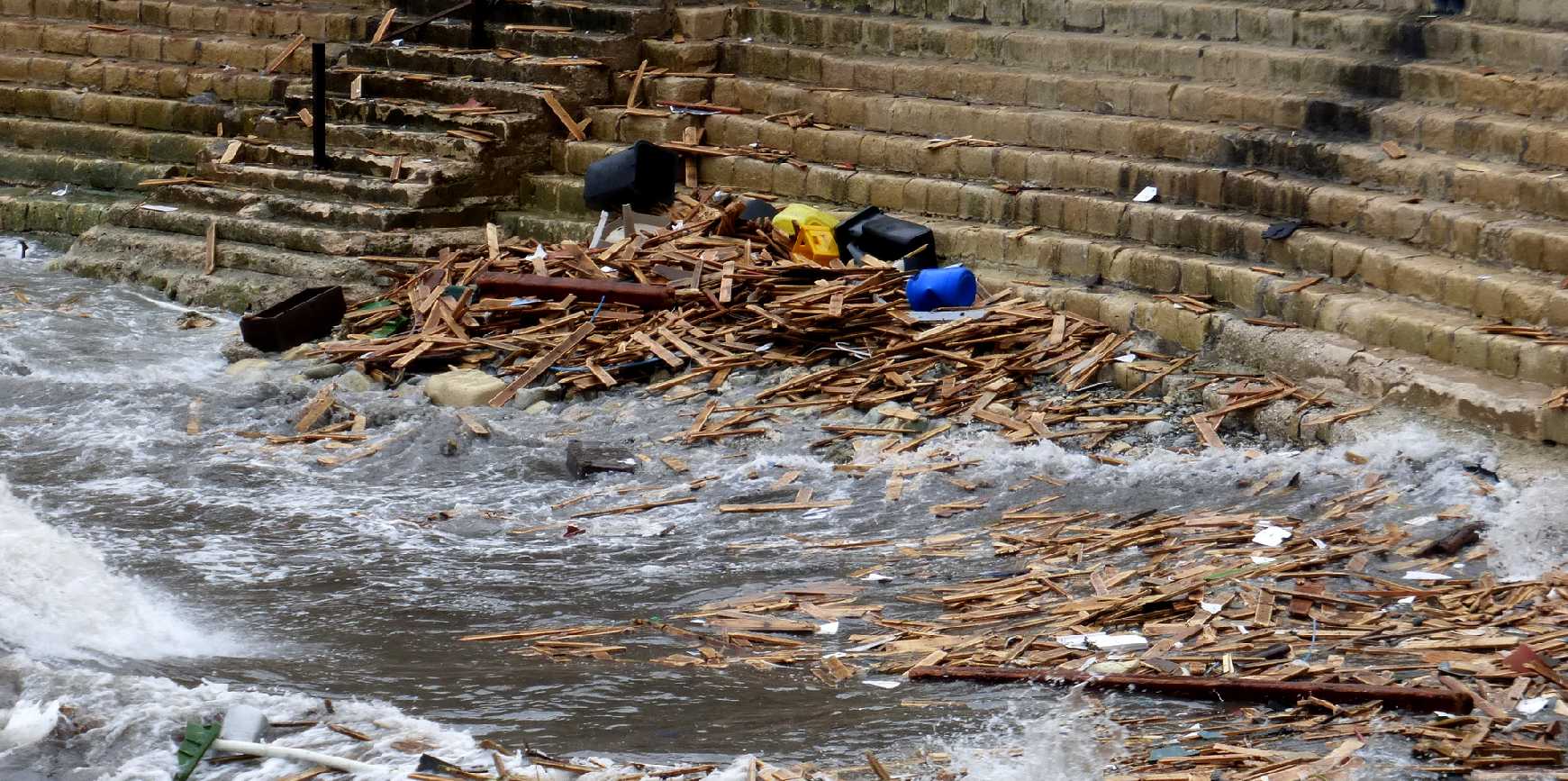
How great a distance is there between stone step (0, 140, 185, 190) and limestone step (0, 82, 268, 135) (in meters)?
0.41

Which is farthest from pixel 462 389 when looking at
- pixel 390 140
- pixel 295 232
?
pixel 390 140

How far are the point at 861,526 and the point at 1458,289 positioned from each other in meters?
3.41

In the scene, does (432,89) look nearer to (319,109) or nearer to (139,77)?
(319,109)

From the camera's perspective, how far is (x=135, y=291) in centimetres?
1291

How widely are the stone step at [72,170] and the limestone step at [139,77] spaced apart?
2.50 ft

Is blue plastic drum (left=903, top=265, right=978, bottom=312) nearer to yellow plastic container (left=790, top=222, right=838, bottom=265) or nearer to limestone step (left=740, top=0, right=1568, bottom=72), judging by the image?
yellow plastic container (left=790, top=222, right=838, bottom=265)

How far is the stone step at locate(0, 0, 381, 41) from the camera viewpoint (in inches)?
612

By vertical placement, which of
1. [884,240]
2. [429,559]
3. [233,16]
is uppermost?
[233,16]

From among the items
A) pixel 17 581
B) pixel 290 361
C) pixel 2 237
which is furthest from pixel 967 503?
pixel 2 237

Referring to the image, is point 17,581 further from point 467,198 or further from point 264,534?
point 467,198

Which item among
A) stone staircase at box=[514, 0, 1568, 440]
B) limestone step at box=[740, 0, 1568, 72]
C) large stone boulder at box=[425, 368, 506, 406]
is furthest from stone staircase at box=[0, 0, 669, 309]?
large stone boulder at box=[425, 368, 506, 406]

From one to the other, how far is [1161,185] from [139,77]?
30.9 ft

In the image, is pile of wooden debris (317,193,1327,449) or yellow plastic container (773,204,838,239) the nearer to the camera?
pile of wooden debris (317,193,1327,449)

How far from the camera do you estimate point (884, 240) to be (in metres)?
11.4
